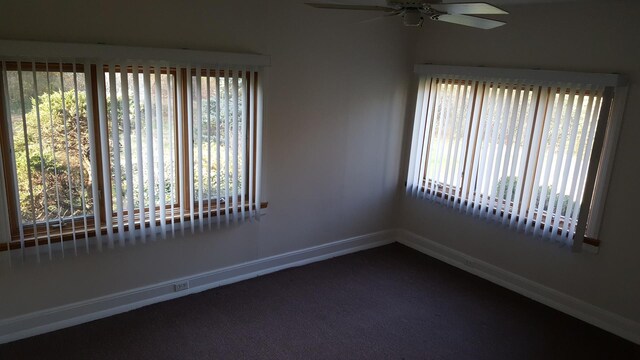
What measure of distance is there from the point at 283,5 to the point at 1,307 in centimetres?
295

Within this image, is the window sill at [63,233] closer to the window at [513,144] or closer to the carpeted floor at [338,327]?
the carpeted floor at [338,327]

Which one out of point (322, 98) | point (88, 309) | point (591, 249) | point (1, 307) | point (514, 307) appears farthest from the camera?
point (322, 98)

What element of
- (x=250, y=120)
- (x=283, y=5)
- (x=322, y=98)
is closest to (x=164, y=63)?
(x=250, y=120)

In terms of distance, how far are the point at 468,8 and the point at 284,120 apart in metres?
2.07

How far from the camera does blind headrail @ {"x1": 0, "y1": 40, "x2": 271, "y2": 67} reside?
264 cm

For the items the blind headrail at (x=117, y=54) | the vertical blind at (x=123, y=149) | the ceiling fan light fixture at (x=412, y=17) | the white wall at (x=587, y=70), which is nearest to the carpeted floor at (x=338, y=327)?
the white wall at (x=587, y=70)

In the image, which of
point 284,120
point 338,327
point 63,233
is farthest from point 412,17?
point 63,233

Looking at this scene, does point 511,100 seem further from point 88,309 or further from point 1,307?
point 1,307

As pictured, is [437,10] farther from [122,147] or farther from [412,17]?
[122,147]

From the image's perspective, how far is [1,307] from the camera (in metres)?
2.95

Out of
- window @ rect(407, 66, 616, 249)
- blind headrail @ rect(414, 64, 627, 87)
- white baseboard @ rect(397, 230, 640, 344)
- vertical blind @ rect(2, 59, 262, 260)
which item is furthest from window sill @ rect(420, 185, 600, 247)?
vertical blind @ rect(2, 59, 262, 260)

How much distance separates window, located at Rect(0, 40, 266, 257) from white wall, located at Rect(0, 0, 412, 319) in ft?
0.62

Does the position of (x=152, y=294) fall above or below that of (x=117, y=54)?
below

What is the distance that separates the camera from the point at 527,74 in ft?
11.9
